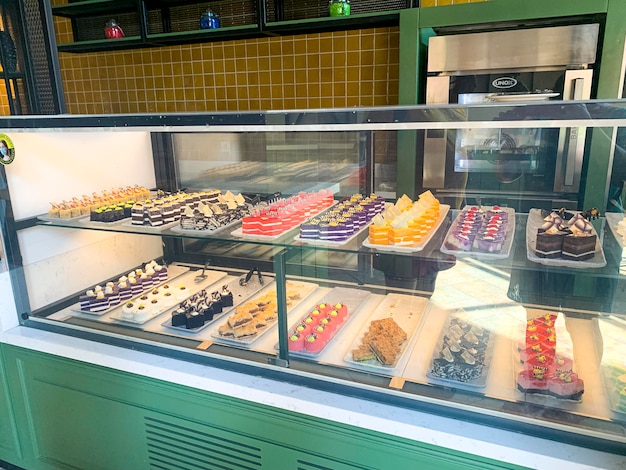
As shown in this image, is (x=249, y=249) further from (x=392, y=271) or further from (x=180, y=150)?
(x=180, y=150)

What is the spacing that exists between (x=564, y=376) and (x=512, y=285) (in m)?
0.41

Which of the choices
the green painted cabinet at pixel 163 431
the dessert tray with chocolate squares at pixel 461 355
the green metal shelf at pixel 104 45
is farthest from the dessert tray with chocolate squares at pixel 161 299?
the green metal shelf at pixel 104 45

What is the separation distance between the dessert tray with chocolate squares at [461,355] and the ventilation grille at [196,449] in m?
0.68

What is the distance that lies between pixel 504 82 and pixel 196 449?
8.80 ft

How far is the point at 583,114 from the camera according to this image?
1.14m

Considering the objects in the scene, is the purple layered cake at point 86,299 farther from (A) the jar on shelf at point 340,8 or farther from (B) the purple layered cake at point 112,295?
(A) the jar on shelf at point 340,8

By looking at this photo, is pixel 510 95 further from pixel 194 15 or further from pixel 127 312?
pixel 194 15

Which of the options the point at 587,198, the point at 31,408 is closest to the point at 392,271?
the point at 587,198

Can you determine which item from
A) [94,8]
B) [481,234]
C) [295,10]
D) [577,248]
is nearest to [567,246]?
[577,248]

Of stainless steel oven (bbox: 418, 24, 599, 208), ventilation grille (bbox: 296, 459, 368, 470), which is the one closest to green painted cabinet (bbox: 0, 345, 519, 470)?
ventilation grille (bbox: 296, 459, 368, 470)

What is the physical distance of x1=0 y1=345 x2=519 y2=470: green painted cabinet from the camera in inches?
58.0

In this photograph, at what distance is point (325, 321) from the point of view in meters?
1.90

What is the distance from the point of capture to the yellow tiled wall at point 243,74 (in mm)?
3746

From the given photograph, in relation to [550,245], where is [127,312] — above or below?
below
